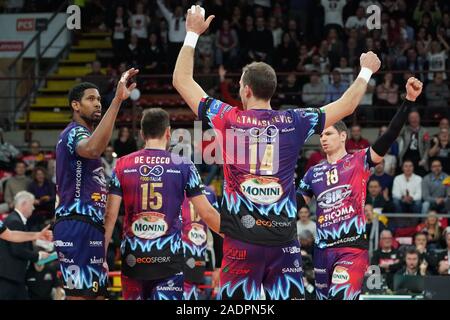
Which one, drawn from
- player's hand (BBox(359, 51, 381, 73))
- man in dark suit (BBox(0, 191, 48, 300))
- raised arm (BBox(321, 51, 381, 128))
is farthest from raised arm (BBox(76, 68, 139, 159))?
man in dark suit (BBox(0, 191, 48, 300))

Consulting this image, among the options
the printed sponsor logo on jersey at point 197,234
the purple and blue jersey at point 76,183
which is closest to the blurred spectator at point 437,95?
the printed sponsor logo on jersey at point 197,234

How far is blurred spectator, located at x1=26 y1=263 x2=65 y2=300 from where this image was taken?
15852 mm

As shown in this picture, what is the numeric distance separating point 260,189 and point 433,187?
1143 cm

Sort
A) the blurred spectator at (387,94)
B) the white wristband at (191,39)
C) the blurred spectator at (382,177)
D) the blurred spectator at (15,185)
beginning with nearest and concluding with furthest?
the white wristband at (191,39)
the blurred spectator at (382,177)
the blurred spectator at (15,185)
the blurred spectator at (387,94)

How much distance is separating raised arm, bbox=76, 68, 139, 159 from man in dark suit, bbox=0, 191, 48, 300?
6.54m

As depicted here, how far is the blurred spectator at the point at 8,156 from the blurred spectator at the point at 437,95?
9.40m

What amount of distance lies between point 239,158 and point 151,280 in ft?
6.24

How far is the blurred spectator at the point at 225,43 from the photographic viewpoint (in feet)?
74.8

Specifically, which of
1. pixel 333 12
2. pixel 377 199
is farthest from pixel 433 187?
pixel 333 12

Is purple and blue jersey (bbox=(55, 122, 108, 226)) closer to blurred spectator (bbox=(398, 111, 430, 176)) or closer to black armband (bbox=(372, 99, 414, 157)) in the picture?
black armband (bbox=(372, 99, 414, 157))

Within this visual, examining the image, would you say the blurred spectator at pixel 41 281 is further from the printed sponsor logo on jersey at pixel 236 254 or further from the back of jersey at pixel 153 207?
the printed sponsor logo on jersey at pixel 236 254
